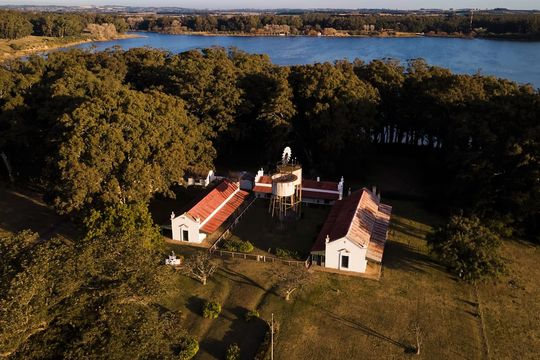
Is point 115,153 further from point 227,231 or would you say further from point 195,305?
point 195,305

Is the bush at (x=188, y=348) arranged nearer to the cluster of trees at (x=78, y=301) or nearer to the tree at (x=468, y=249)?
the cluster of trees at (x=78, y=301)

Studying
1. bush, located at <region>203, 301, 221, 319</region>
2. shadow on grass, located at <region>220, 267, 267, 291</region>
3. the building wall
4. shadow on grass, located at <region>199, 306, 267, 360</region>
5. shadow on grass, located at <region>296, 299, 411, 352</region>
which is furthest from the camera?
the building wall

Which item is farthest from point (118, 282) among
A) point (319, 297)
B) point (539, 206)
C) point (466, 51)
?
point (466, 51)

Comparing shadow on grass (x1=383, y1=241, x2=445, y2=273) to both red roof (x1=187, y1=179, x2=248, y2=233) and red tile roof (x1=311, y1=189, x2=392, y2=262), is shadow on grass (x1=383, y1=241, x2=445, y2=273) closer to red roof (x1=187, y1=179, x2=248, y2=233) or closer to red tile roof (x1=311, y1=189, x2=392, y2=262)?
red tile roof (x1=311, y1=189, x2=392, y2=262)

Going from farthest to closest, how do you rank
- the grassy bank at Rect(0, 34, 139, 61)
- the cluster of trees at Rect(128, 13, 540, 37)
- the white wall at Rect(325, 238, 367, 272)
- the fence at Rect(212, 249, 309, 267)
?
the cluster of trees at Rect(128, 13, 540, 37)
the grassy bank at Rect(0, 34, 139, 61)
the fence at Rect(212, 249, 309, 267)
the white wall at Rect(325, 238, 367, 272)

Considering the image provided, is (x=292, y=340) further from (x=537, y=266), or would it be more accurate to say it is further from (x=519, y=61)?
(x=519, y=61)

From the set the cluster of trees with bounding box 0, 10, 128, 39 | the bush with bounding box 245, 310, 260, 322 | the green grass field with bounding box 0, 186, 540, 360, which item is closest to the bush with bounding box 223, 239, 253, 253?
the green grass field with bounding box 0, 186, 540, 360
